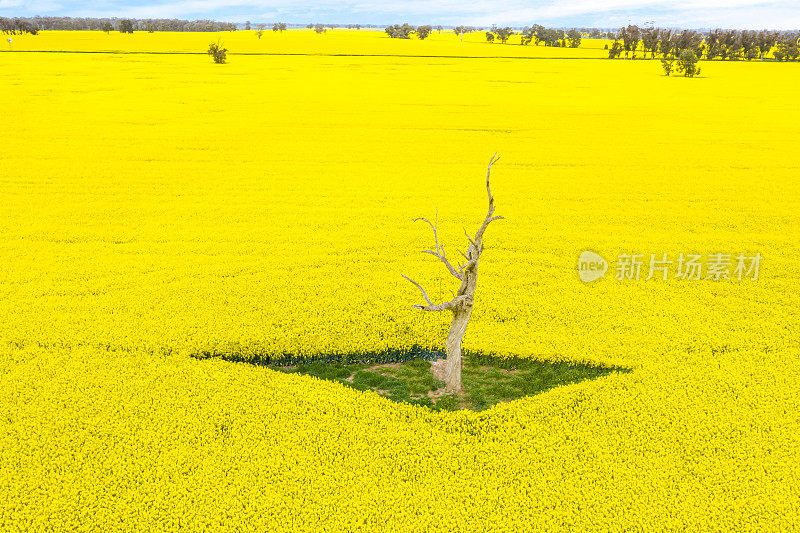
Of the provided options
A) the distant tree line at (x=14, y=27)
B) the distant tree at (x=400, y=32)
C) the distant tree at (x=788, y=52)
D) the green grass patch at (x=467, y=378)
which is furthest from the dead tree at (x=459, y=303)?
the distant tree line at (x=14, y=27)

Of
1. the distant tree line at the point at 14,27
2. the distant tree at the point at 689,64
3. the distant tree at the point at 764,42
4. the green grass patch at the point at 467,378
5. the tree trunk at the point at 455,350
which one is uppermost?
the distant tree line at the point at 14,27

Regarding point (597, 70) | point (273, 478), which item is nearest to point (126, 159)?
point (273, 478)

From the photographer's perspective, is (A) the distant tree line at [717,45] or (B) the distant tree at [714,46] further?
(B) the distant tree at [714,46]

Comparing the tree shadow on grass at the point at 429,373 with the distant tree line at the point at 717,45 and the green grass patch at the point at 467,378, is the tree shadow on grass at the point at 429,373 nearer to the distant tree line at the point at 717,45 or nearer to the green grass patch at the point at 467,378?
the green grass patch at the point at 467,378

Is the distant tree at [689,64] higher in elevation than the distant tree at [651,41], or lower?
lower

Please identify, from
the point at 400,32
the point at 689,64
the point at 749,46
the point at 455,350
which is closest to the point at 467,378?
the point at 455,350

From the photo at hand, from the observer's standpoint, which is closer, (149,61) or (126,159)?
(126,159)

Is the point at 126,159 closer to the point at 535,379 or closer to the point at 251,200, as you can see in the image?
the point at 251,200

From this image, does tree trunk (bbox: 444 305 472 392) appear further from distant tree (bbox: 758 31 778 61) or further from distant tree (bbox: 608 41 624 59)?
distant tree (bbox: 758 31 778 61)

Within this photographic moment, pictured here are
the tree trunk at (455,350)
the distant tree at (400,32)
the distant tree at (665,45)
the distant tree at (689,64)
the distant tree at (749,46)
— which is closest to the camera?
the tree trunk at (455,350)
